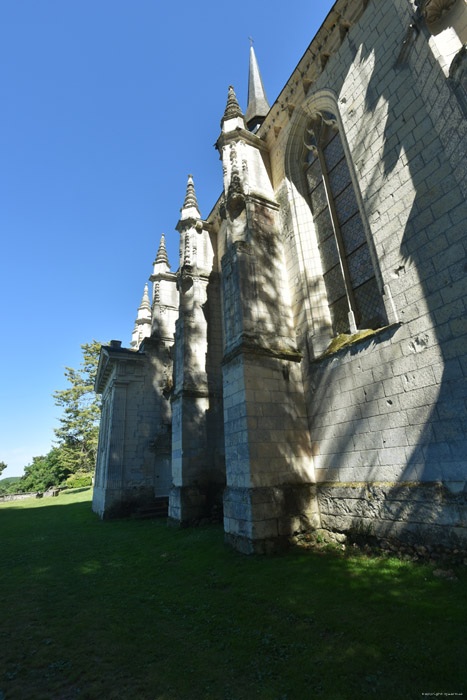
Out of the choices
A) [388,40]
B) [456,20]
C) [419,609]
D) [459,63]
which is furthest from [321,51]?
[419,609]

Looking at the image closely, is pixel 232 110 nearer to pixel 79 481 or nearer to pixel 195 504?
pixel 195 504

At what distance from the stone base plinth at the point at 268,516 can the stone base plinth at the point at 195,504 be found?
3.00 meters

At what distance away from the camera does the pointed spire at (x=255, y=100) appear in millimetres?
18141

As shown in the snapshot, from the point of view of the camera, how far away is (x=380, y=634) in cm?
314

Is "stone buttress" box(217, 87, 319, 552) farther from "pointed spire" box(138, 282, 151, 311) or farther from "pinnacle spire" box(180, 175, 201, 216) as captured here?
"pointed spire" box(138, 282, 151, 311)

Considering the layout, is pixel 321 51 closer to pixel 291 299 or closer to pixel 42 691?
pixel 291 299

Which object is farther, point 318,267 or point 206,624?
point 318,267

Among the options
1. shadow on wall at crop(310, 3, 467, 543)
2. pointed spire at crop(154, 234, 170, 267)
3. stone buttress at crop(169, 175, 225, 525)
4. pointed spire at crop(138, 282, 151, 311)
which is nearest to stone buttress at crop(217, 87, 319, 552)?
shadow on wall at crop(310, 3, 467, 543)

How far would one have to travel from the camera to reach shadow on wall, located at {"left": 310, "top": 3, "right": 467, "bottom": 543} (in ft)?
15.9

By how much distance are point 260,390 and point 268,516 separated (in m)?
2.44

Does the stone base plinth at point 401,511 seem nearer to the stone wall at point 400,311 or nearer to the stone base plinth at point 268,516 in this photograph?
the stone wall at point 400,311

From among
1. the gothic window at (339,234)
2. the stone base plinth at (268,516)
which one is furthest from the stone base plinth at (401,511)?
the gothic window at (339,234)

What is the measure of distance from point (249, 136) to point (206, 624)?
1199 centimetres

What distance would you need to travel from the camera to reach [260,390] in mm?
7133
